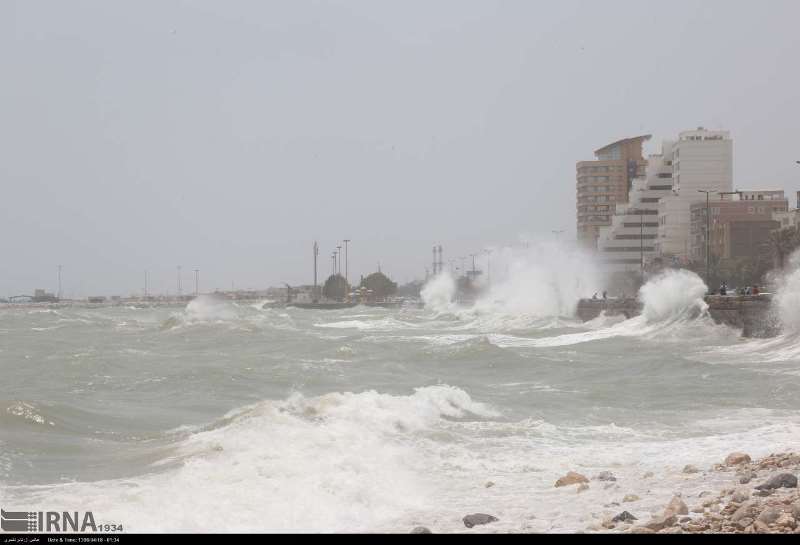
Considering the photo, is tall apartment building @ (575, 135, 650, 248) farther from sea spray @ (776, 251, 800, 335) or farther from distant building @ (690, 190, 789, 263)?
sea spray @ (776, 251, 800, 335)

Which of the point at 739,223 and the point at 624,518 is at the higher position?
the point at 739,223

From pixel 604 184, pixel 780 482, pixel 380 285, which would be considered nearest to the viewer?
pixel 780 482

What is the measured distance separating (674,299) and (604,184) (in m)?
88.9

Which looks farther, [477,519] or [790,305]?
[790,305]

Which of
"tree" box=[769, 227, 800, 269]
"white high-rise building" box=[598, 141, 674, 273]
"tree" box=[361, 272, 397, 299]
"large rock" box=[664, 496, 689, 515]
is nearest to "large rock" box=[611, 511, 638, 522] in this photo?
"large rock" box=[664, 496, 689, 515]

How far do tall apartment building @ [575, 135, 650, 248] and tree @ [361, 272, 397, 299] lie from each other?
4613 cm

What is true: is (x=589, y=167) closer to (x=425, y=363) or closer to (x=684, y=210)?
(x=684, y=210)

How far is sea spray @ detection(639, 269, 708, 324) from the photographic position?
45.2 m

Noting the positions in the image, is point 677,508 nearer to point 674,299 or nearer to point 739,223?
point 674,299

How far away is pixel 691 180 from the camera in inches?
3915

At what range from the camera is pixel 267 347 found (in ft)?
124

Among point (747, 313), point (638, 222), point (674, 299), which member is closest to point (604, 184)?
point (638, 222)

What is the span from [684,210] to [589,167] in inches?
1365

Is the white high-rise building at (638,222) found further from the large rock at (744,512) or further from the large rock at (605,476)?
the large rock at (744,512)
